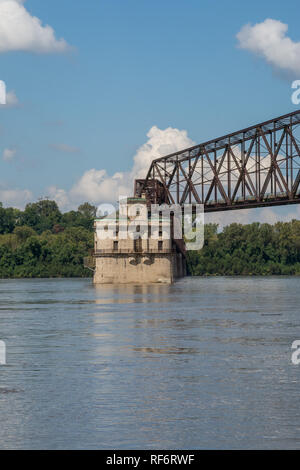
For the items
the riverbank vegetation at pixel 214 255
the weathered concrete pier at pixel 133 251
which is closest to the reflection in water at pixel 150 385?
the weathered concrete pier at pixel 133 251

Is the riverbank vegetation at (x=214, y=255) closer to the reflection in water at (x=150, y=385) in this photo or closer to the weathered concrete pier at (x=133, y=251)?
the weathered concrete pier at (x=133, y=251)

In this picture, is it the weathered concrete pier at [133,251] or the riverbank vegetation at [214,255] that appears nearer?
the weathered concrete pier at [133,251]

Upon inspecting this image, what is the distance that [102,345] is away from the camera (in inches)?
1458

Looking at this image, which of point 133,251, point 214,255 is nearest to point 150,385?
point 133,251

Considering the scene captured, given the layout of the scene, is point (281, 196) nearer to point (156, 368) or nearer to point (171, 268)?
point (171, 268)

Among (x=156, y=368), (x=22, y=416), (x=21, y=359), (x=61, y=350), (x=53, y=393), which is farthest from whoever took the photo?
(x=61, y=350)

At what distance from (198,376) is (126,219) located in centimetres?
10033

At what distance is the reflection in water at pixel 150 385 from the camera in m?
20.0

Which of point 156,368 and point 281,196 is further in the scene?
point 281,196

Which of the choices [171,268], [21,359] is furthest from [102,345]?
[171,268]

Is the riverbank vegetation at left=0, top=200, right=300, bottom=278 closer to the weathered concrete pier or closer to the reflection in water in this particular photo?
the weathered concrete pier

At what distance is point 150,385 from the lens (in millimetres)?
26172

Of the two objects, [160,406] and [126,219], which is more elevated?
[126,219]

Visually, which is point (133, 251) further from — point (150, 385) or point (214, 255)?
point (150, 385)
